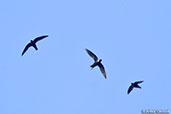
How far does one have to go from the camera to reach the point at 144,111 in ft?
165

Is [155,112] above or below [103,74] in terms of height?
below

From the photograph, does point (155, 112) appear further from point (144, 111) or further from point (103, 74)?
point (103, 74)

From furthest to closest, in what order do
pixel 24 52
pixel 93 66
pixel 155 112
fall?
1. pixel 24 52
2. pixel 93 66
3. pixel 155 112

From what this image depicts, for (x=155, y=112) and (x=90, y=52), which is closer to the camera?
(x=155, y=112)

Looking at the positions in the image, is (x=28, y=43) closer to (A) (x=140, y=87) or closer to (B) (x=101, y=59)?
(B) (x=101, y=59)

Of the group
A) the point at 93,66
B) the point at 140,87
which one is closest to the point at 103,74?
the point at 93,66

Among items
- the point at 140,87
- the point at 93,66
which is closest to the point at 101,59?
the point at 93,66

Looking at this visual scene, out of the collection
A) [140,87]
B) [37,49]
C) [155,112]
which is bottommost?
[155,112]

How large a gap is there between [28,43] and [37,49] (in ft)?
5.21

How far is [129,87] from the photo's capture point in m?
59.5

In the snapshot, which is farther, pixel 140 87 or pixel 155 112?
pixel 140 87

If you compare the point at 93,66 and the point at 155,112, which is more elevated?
the point at 93,66

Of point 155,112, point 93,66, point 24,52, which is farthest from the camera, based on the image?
point 24,52

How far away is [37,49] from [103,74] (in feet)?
Result: 25.9
